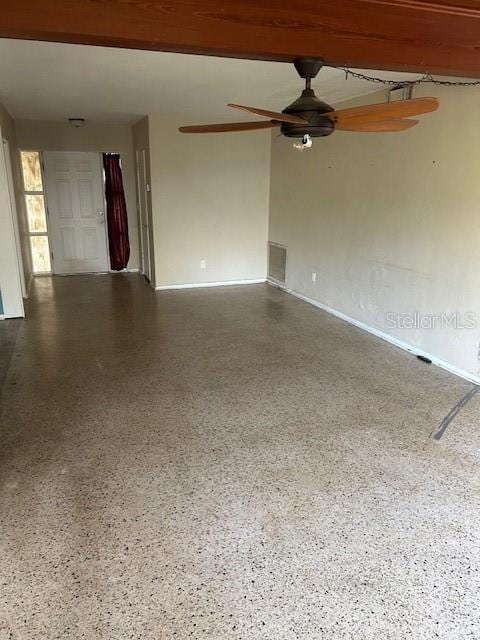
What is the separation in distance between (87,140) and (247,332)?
4.56 meters

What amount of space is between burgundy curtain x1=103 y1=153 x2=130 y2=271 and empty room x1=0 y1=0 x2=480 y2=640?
66mm

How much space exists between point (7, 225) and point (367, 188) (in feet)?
12.3

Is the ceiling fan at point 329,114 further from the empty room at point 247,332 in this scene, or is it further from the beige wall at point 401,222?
the beige wall at point 401,222

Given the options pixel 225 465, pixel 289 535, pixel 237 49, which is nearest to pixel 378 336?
pixel 225 465

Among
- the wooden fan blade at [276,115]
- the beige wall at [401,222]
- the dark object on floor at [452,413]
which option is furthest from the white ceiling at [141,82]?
the dark object on floor at [452,413]

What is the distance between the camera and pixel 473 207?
11.5 feet

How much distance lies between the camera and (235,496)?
2281mm

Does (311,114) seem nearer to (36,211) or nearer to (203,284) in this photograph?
(203,284)

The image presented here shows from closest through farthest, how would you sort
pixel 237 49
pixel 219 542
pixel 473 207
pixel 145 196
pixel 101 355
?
Result: pixel 237 49 → pixel 219 542 → pixel 473 207 → pixel 101 355 → pixel 145 196

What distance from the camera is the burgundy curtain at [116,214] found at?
7453 millimetres

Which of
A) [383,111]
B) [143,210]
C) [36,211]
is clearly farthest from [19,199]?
[383,111]

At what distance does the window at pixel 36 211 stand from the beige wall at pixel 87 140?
294mm

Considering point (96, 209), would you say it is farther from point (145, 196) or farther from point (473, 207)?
point (473, 207)

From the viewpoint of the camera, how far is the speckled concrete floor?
1669 millimetres
